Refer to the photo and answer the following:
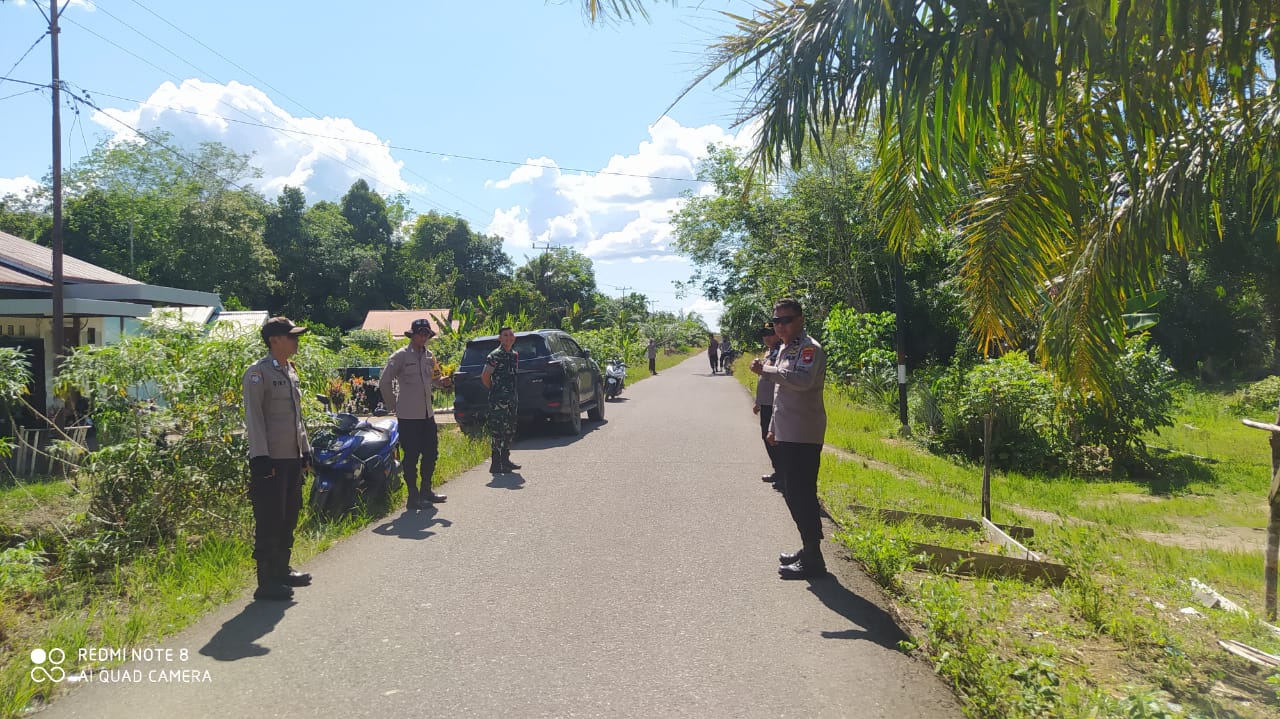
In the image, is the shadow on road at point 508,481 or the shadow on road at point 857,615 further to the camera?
the shadow on road at point 508,481

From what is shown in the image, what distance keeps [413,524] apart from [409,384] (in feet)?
4.63

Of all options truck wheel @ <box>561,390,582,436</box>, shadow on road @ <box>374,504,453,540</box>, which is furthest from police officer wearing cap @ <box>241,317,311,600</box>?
truck wheel @ <box>561,390,582,436</box>

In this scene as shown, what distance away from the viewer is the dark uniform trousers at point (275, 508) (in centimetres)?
531

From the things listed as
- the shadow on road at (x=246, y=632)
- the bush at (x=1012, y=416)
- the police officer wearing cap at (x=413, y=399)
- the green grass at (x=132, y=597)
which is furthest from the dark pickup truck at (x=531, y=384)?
the shadow on road at (x=246, y=632)

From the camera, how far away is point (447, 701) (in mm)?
3721

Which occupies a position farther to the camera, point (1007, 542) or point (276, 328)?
point (1007, 542)

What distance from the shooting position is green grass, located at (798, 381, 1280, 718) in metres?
3.77

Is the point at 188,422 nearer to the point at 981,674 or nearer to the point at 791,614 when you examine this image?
the point at 791,614

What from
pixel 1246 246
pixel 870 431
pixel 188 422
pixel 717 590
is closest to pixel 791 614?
pixel 717 590

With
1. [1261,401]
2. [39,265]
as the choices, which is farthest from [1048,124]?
[1261,401]

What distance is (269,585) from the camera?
5293 mm

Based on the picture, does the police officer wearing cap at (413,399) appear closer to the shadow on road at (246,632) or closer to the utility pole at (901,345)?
the shadow on road at (246,632)

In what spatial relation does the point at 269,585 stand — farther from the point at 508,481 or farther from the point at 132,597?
the point at 508,481

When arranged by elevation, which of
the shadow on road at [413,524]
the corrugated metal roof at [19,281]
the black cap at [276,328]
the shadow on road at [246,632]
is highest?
the corrugated metal roof at [19,281]
